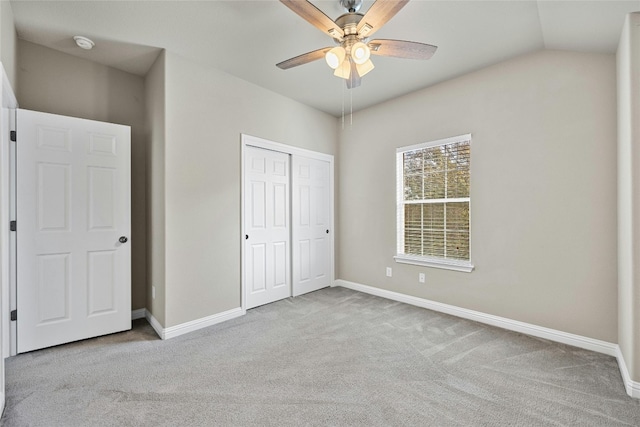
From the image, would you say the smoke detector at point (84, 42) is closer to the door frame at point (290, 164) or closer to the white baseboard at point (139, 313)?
the door frame at point (290, 164)

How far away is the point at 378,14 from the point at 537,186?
2.18 meters

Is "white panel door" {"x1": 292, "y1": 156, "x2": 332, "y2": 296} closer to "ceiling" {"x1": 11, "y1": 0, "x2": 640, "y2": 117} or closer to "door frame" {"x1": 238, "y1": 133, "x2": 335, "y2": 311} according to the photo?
"door frame" {"x1": 238, "y1": 133, "x2": 335, "y2": 311}

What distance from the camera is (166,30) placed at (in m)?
2.51

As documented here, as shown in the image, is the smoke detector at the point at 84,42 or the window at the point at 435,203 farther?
the window at the point at 435,203

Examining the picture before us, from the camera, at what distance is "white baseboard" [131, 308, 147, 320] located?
129 inches

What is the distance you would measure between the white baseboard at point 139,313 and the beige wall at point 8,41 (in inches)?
92.7

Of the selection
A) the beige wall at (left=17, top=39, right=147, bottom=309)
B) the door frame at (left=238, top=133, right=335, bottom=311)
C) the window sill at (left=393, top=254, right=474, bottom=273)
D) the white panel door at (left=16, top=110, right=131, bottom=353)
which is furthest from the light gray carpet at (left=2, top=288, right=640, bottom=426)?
the beige wall at (left=17, top=39, right=147, bottom=309)

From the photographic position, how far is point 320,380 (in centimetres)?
211

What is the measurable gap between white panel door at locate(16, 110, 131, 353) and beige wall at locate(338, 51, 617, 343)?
3271 mm

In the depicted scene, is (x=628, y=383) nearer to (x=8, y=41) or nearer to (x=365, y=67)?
(x=365, y=67)

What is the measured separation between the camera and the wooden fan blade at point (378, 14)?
5.69 ft

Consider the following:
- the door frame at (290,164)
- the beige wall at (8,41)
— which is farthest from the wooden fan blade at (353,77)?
the beige wall at (8,41)

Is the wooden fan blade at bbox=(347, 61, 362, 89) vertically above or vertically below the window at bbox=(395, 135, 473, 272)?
above

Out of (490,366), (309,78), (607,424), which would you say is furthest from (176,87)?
(607,424)
